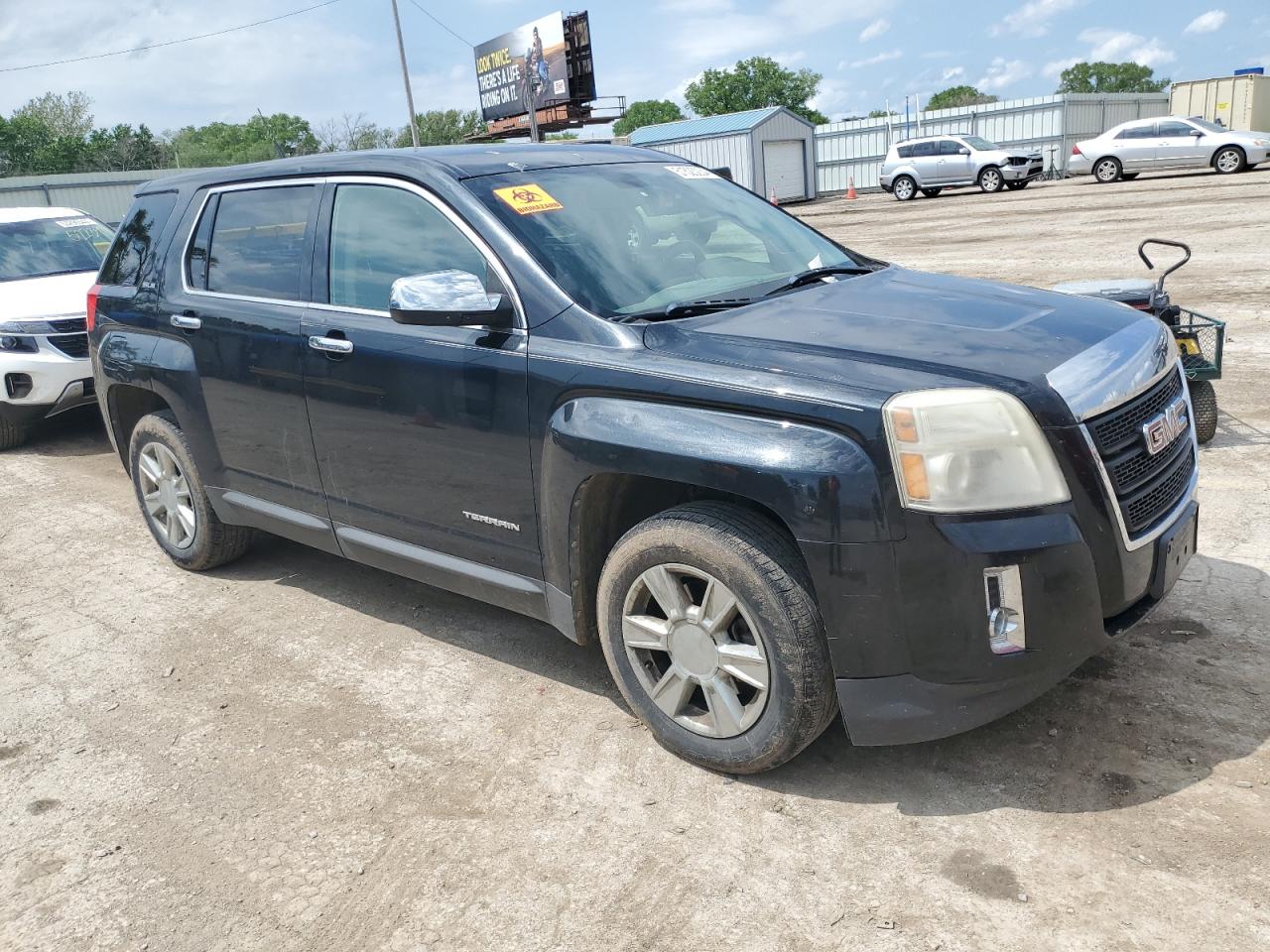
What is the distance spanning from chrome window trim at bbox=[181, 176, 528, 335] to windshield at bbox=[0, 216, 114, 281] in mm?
5171

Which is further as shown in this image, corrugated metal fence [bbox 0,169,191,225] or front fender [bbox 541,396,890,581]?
corrugated metal fence [bbox 0,169,191,225]

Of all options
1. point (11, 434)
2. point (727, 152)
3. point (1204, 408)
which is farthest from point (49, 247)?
point (727, 152)

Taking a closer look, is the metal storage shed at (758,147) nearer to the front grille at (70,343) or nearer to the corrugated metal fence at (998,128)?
the corrugated metal fence at (998,128)

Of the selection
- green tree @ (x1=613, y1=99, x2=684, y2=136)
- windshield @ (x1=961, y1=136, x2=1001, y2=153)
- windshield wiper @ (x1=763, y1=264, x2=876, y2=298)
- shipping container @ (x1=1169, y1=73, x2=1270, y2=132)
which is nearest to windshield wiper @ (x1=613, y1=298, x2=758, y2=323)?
windshield wiper @ (x1=763, y1=264, x2=876, y2=298)

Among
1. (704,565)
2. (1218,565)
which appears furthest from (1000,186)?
(704,565)

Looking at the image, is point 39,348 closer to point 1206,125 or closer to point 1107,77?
point 1206,125

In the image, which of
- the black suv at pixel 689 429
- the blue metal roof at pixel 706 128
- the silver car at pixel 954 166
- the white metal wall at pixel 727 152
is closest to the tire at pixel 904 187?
the silver car at pixel 954 166

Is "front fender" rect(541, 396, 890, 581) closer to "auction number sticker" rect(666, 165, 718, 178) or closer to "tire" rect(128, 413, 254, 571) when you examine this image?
"auction number sticker" rect(666, 165, 718, 178)

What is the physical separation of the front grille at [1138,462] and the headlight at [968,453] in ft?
0.71

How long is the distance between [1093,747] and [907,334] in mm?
1360

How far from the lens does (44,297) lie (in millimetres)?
8523

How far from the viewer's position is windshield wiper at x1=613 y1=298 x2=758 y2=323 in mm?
3438

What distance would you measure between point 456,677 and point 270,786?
856 mm

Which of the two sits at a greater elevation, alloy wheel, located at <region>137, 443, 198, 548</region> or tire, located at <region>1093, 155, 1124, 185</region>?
alloy wheel, located at <region>137, 443, 198, 548</region>
